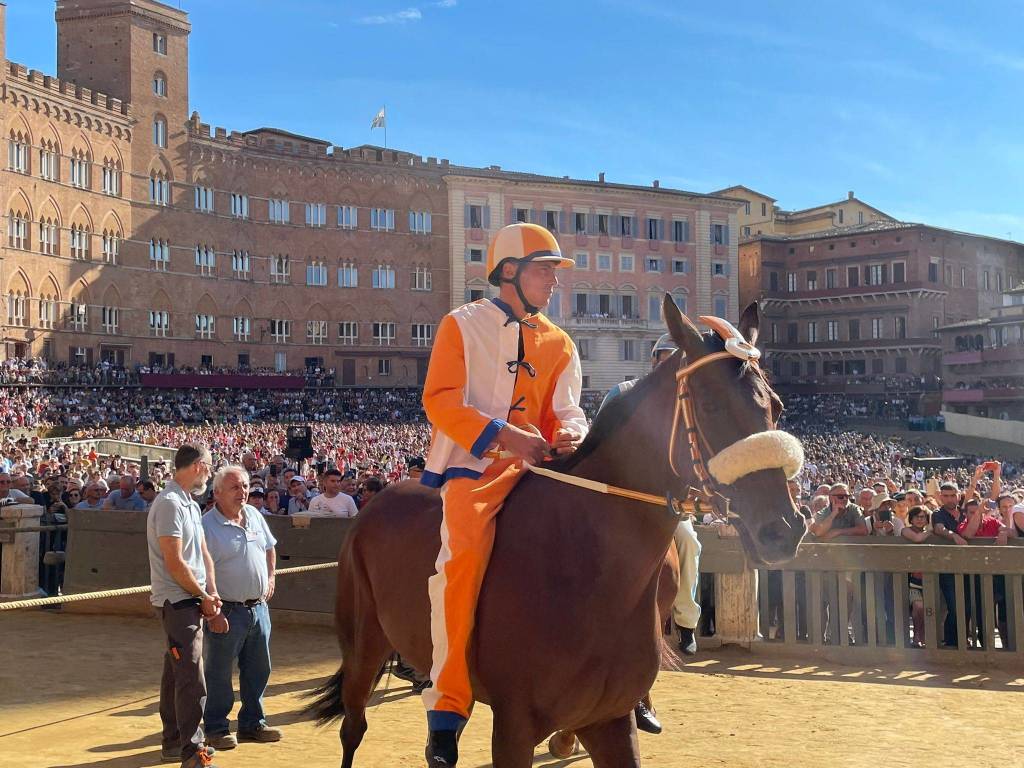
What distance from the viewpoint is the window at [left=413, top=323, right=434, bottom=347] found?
67.4m

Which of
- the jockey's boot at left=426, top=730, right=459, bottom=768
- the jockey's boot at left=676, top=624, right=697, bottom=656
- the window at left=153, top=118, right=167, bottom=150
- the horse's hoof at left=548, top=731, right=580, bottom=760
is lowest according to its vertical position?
the horse's hoof at left=548, top=731, right=580, bottom=760

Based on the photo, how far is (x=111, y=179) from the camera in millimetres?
57156

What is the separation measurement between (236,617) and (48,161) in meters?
52.9

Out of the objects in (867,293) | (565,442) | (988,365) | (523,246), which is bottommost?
(565,442)

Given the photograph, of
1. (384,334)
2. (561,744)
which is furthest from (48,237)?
(561,744)

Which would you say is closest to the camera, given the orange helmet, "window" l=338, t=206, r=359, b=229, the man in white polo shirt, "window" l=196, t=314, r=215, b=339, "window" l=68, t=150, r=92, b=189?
the orange helmet

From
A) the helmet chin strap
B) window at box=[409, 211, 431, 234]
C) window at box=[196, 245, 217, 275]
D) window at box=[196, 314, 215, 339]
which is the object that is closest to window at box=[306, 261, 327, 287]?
window at box=[196, 245, 217, 275]

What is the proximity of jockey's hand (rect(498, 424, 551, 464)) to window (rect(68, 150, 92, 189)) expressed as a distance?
57.0 meters

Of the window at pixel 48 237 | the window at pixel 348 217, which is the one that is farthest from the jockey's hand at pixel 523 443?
the window at pixel 348 217

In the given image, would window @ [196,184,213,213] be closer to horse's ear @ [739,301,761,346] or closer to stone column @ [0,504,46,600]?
stone column @ [0,504,46,600]

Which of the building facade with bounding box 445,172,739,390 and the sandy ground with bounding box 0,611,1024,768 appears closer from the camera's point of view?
the sandy ground with bounding box 0,611,1024,768

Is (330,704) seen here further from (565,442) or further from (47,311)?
(47,311)

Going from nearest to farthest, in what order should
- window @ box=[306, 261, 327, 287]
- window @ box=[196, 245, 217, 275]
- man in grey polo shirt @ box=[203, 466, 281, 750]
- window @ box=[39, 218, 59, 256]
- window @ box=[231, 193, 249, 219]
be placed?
1. man in grey polo shirt @ box=[203, 466, 281, 750]
2. window @ box=[39, 218, 59, 256]
3. window @ box=[196, 245, 217, 275]
4. window @ box=[231, 193, 249, 219]
5. window @ box=[306, 261, 327, 287]

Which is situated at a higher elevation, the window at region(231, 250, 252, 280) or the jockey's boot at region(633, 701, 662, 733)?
the window at region(231, 250, 252, 280)
